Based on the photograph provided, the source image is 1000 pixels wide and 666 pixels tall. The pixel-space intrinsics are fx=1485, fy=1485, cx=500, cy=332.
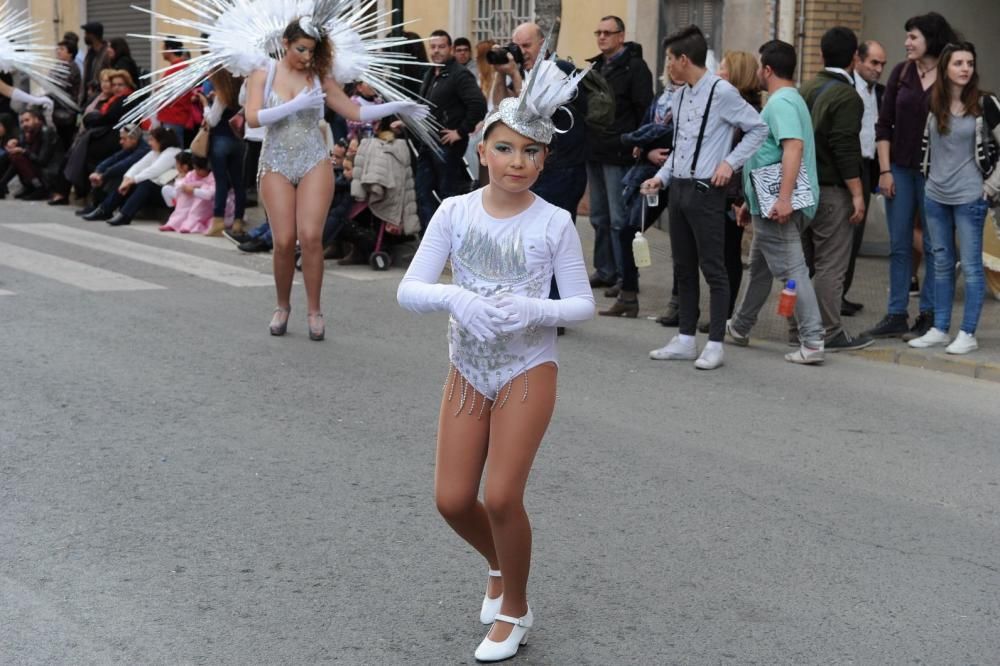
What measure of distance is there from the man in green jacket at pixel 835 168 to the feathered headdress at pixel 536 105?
5250 millimetres

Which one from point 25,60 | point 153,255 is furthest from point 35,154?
point 153,255

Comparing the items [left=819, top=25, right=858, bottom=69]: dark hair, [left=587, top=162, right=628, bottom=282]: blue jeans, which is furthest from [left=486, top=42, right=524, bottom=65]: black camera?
[left=819, top=25, right=858, bottom=69]: dark hair

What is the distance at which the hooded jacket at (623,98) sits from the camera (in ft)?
35.6

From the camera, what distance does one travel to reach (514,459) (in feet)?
13.6

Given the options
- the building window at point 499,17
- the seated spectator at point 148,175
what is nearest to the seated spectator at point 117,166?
the seated spectator at point 148,175

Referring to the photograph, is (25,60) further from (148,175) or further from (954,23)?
(954,23)

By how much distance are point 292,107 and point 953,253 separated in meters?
4.15

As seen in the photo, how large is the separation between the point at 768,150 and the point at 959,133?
3.91ft

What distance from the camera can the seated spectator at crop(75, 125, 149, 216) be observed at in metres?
16.5

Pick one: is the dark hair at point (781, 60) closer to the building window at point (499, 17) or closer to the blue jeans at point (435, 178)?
the blue jeans at point (435, 178)

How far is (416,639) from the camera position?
175 inches

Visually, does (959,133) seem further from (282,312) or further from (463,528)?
(463,528)

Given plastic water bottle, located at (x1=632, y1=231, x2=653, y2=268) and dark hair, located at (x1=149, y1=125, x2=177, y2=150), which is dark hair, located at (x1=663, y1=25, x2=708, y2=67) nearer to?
plastic water bottle, located at (x1=632, y1=231, x2=653, y2=268)

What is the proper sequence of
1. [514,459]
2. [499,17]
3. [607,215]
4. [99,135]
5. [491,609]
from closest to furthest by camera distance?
[514,459], [491,609], [607,215], [99,135], [499,17]
